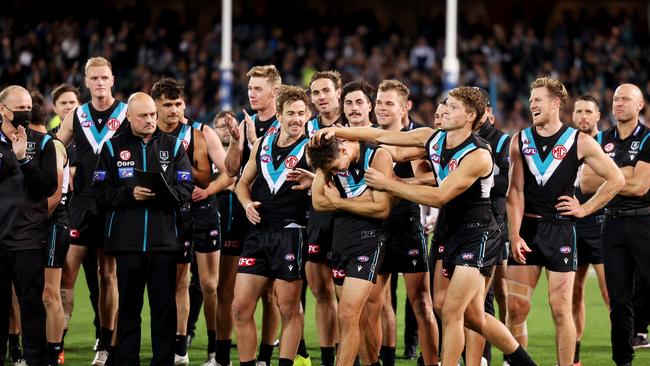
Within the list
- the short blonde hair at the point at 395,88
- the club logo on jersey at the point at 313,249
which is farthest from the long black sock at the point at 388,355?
the short blonde hair at the point at 395,88

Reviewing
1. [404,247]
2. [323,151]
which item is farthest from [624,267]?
[323,151]

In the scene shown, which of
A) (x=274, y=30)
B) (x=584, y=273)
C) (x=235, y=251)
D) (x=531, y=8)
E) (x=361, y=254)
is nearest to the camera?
(x=361, y=254)

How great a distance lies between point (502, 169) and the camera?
9234 mm

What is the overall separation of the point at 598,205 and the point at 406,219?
1.47 meters

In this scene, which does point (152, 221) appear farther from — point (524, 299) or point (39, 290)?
point (524, 299)

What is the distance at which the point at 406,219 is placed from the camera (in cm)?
886

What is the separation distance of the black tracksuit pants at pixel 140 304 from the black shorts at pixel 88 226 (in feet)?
5.36

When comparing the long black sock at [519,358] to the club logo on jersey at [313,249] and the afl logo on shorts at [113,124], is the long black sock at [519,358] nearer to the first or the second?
the club logo on jersey at [313,249]

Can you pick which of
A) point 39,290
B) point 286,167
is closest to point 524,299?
point 286,167

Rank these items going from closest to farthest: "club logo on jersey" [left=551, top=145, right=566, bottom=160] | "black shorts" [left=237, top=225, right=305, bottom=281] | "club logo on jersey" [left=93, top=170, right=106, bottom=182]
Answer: "club logo on jersey" [left=93, top=170, right=106, bottom=182] → "black shorts" [left=237, top=225, right=305, bottom=281] → "club logo on jersey" [left=551, top=145, right=566, bottom=160]

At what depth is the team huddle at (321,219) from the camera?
805 centimetres

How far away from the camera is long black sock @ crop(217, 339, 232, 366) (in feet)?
30.8

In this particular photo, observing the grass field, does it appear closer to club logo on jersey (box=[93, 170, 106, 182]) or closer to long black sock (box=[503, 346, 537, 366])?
long black sock (box=[503, 346, 537, 366])

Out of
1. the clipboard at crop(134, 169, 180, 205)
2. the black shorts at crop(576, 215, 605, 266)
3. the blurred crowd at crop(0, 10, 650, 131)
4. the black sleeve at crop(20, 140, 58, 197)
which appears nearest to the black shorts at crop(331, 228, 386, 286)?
the clipboard at crop(134, 169, 180, 205)
